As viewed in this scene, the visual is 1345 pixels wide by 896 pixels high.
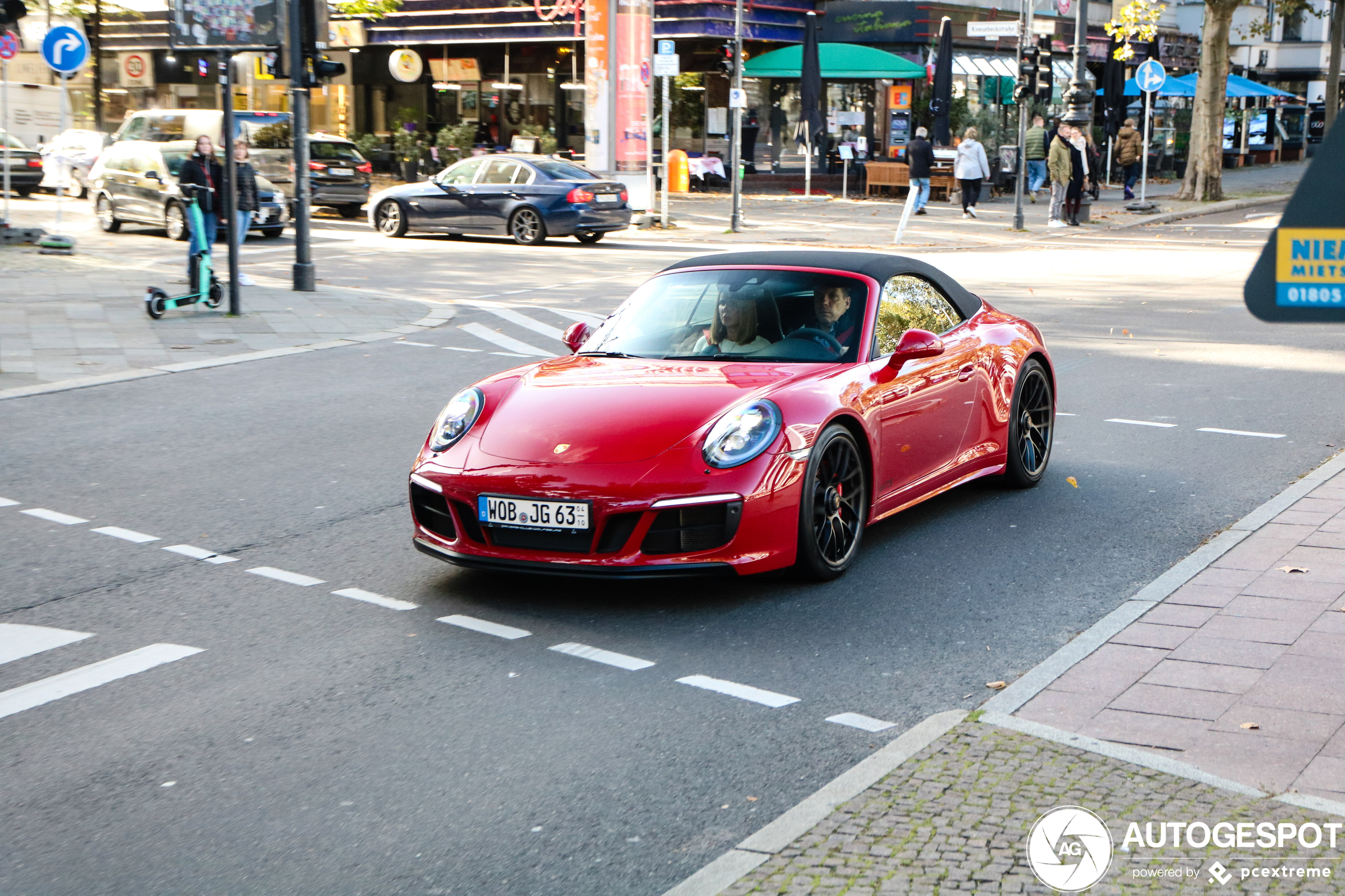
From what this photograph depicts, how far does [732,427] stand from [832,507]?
2.21 feet

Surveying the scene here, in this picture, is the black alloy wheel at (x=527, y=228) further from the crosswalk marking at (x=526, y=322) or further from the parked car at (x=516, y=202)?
the crosswalk marking at (x=526, y=322)

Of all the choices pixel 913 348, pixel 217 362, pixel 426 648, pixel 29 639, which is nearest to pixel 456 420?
pixel 426 648

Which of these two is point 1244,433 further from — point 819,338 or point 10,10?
point 10,10

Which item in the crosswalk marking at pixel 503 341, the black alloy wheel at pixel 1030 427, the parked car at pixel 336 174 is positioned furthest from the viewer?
the parked car at pixel 336 174

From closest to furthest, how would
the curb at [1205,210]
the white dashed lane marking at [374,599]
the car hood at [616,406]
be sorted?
1. the car hood at [616,406]
2. the white dashed lane marking at [374,599]
3. the curb at [1205,210]

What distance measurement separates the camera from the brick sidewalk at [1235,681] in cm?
431

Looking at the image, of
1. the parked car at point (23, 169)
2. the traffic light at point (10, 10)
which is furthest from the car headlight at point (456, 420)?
the parked car at point (23, 169)

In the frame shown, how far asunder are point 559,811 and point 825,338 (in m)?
3.36

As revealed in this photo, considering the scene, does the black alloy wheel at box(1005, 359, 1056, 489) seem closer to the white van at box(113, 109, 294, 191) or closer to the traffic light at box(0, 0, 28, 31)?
the traffic light at box(0, 0, 28, 31)

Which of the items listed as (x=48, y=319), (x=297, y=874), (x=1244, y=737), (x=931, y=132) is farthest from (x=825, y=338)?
(x=931, y=132)

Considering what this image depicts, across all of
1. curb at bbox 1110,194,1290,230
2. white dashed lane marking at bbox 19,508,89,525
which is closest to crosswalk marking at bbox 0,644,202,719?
white dashed lane marking at bbox 19,508,89,525

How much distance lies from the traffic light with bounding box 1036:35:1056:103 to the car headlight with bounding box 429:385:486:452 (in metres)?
23.2

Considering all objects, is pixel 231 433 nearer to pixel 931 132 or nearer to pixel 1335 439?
pixel 1335 439

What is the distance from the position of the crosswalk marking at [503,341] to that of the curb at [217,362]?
0.44m
